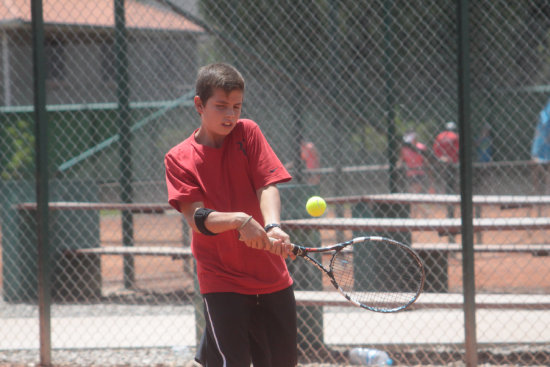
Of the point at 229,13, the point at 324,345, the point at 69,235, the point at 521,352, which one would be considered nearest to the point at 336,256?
the point at 324,345

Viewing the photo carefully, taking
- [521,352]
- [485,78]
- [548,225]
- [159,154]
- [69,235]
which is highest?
[485,78]

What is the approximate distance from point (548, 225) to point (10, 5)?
1189 centimetres

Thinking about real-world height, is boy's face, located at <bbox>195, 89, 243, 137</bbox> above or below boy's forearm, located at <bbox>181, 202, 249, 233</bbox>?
above

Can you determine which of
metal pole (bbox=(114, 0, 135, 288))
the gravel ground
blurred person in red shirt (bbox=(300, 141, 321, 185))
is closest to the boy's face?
the gravel ground

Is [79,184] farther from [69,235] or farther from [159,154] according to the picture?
[159,154]

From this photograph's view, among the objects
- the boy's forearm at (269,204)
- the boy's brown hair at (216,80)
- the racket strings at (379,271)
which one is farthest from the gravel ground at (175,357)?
the boy's brown hair at (216,80)

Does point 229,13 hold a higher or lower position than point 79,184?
higher

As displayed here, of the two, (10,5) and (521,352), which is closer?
(521,352)

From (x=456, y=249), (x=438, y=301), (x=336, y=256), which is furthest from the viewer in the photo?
(x=456, y=249)

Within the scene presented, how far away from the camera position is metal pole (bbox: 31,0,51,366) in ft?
15.3

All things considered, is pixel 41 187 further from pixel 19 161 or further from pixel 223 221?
pixel 19 161

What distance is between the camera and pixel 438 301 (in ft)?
14.7

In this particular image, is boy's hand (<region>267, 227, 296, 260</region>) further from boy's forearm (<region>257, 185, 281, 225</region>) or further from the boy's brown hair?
the boy's brown hair

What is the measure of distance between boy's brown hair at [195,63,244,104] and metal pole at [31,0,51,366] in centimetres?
227
